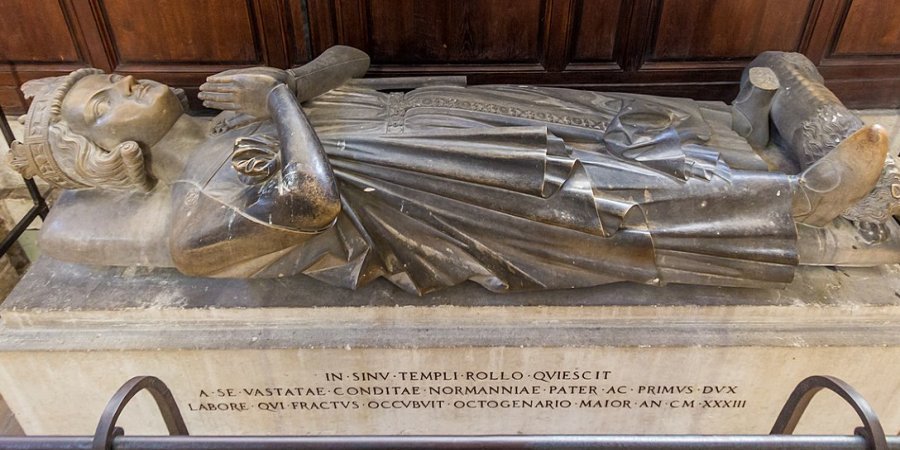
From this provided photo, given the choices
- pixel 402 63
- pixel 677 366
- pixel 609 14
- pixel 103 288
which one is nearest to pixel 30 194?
pixel 103 288

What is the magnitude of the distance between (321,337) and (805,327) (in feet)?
5.45

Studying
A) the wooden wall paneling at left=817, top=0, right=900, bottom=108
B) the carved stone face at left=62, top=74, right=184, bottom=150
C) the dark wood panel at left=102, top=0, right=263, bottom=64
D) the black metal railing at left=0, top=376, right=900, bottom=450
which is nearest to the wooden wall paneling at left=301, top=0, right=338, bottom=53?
the dark wood panel at left=102, top=0, right=263, bottom=64

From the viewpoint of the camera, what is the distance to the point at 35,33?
10.1 ft

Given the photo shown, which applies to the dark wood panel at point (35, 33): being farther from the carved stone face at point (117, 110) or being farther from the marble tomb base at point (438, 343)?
the marble tomb base at point (438, 343)

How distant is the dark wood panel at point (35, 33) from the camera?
3.01m

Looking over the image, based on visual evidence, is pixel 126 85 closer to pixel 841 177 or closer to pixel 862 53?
pixel 841 177

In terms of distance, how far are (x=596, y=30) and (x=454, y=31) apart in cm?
67

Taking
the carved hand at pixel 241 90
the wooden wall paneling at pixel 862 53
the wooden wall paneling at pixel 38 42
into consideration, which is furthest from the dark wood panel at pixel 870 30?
the wooden wall paneling at pixel 38 42

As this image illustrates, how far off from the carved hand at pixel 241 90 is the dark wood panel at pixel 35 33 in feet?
4.03

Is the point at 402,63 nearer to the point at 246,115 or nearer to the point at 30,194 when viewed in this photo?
the point at 246,115

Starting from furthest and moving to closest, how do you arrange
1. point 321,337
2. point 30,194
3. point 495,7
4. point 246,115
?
1. point 30,194
2. point 495,7
3. point 246,115
4. point 321,337

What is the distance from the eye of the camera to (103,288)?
7.82 feet

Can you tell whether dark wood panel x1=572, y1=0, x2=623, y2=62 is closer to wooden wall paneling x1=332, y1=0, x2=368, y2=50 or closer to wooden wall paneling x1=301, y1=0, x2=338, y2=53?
wooden wall paneling x1=332, y1=0, x2=368, y2=50

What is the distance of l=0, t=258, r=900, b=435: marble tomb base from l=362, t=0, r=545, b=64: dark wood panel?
1342 mm
